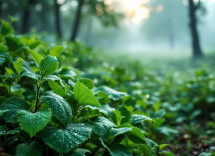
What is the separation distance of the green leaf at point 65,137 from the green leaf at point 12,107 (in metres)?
0.19

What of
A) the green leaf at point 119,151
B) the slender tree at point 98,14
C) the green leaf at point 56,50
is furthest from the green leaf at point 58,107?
the slender tree at point 98,14

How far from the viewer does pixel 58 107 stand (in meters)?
0.94

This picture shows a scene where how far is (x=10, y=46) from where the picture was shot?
70.2 inches

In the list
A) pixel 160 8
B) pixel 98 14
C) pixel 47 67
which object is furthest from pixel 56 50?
pixel 160 8

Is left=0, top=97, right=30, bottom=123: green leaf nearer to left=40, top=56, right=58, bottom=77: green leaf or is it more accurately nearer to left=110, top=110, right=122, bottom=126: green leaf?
Answer: left=40, top=56, right=58, bottom=77: green leaf

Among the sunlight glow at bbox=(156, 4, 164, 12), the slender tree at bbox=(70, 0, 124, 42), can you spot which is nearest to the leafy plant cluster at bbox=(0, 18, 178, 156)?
the slender tree at bbox=(70, 0, 124, 42)

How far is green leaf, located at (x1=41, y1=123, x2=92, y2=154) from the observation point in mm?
875

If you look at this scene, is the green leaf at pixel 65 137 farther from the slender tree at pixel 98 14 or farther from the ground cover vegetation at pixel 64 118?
the slender tree at pixel 98 14

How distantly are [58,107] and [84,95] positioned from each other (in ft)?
0.60

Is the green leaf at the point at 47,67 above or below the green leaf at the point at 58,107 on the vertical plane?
above

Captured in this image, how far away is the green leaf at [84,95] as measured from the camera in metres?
1.06

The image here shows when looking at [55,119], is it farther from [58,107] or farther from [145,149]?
[145,149]

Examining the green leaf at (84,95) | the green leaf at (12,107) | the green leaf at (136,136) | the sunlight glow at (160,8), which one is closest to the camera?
the green leaf at (12,107)

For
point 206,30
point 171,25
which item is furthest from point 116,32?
point 206,30
